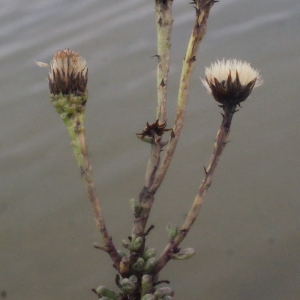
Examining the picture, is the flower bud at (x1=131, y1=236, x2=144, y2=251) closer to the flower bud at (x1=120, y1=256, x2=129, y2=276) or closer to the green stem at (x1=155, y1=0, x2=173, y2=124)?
the flower bud at (x1=120, y1=256, x2=129, y2=276)

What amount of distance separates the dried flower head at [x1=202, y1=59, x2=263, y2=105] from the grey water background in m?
0.96

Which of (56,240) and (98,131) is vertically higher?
(98,131)

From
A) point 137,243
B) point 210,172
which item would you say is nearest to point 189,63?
point 210,172

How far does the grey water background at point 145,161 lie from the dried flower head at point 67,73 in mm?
1059

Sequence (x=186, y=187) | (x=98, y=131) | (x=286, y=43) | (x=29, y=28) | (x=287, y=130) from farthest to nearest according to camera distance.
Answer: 1. (x=29, y=28)
2. (x=286, y=43)
3. (x=98, y=131)
4. (x=287, y=130)
5. (x=186, y=187)

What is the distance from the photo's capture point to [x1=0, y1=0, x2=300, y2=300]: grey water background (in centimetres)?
189

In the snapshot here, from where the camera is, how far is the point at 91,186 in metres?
1.13

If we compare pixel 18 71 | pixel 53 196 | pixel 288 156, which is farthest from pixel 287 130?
pixel 18 71

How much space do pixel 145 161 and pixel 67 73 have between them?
1399 millimetres

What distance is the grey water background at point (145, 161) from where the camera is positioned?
1893 mm

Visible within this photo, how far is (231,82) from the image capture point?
1.08m

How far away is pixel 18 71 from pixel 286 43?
1701 mm

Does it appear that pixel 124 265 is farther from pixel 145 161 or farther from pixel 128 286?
pixel 145 161

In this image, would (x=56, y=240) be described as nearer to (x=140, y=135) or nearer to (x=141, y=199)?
(x=141, y=199)
